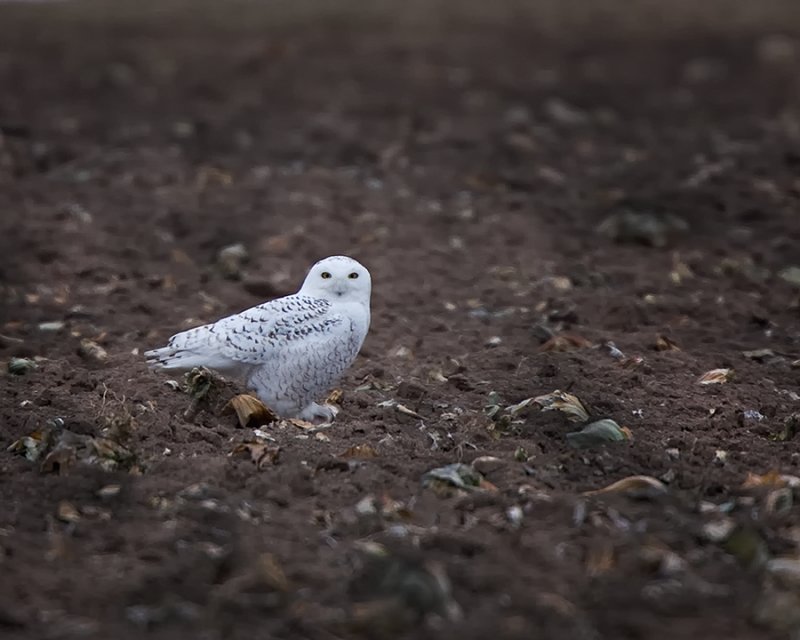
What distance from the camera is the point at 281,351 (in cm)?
528

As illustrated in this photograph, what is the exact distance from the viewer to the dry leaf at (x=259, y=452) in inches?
183

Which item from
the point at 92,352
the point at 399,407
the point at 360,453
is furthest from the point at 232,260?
the point at 360,453

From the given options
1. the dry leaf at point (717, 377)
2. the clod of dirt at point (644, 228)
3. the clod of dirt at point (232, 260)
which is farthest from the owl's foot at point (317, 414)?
the clod of dirt at point (644, 228)

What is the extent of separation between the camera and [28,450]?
4746 mm

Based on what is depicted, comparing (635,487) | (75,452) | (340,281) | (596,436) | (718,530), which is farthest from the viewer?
(340,281)

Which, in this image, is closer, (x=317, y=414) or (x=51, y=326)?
(x=317, y=414)

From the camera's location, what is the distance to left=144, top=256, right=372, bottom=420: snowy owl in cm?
525

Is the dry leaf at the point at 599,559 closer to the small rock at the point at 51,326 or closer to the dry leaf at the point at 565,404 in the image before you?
the dry leaf at the point at 565,404

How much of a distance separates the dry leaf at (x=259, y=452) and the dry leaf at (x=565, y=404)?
1.08 metres

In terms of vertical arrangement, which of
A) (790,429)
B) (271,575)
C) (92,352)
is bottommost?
(92,352)

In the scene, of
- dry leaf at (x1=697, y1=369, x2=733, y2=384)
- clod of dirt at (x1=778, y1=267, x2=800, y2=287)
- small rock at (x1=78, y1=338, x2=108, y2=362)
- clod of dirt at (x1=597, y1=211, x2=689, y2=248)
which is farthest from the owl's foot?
clod of dirt at (x1=597, y1=211, x2=689, y2=248)

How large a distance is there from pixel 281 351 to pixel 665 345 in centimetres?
Result: 199

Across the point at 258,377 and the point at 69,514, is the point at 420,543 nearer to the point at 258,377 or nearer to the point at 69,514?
the point at 69,514

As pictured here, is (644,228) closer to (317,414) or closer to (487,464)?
(317,414)
